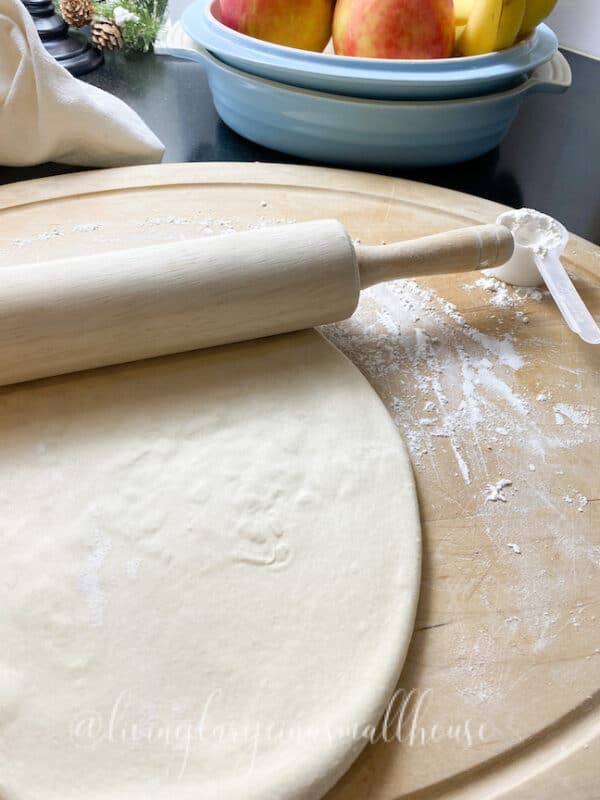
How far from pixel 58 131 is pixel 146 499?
2.77 feet

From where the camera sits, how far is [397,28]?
1163mm

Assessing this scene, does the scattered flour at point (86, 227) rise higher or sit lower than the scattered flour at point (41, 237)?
higher

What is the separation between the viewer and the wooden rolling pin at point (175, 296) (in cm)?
79

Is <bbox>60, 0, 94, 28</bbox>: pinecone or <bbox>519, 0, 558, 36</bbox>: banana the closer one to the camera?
<bbox>519, 0, 558, 36</bbox>: banana

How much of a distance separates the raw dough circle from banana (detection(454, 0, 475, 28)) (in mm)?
858

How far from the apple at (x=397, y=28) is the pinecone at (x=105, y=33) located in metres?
0.87

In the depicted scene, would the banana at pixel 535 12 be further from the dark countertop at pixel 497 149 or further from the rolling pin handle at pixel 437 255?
the rolling pin handle at pixel 437 255

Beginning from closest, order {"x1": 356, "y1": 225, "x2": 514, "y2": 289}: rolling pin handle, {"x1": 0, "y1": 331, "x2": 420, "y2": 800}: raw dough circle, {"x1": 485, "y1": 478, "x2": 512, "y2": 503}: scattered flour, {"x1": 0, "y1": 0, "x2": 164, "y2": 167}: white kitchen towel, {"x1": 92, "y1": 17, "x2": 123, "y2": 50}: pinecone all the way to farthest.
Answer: {"x1": 0, "y1": 331, "x2": 420, "y2": 800}: raw dough circle
{"x1": 485, "y1": 478, "x2": 512, "y2": 503}: scattered flour
{"x1": 356, "y1": 225, "x2": 514, "y2": 289}: rolling pin handle
{"x1": 0, "y1": 0, "x2": 164, "y2": 167}: white kitchen towel
{"x1": 92, "y1": 17, "x2": 123, "y2": 50}: pinecone

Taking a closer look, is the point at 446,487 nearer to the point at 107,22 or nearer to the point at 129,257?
the point at 129,257

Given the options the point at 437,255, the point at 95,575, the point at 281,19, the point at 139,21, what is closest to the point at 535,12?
the point at 281,19

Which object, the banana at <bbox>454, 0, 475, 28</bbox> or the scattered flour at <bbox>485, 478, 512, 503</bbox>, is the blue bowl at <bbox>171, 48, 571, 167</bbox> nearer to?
the banana at <bbox>454, 0, 475, 28</bbox>

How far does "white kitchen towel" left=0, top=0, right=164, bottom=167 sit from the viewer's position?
3.86 feet

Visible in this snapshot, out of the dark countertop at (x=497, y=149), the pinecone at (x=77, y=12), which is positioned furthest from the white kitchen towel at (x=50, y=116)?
the pinecone at (x=77, y=12)

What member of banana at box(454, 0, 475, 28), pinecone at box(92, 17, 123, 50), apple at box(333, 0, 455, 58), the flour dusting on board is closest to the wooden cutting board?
the flour dusting on board
